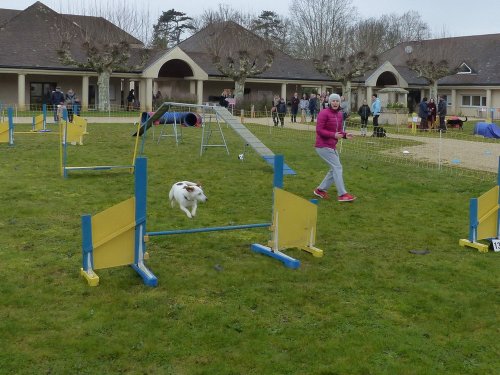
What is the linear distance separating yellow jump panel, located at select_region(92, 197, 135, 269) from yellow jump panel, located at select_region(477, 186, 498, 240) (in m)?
4.30

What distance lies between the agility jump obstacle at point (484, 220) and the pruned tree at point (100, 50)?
32.5 m

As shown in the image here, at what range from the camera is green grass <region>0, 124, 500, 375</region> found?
15.4 feet

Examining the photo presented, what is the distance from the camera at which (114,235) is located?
20.2 ft

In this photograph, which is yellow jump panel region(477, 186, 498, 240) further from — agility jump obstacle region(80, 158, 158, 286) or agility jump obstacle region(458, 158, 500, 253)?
agility jump obstacle region(80, 158, 158, 286)

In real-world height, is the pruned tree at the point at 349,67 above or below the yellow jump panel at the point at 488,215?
above

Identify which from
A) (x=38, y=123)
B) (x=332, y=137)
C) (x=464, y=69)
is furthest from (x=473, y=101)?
(x=332, y=137)

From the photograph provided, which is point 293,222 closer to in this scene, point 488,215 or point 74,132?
point 488,215

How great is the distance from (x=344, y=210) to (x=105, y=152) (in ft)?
30.8

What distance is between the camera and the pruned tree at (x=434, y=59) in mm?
42938

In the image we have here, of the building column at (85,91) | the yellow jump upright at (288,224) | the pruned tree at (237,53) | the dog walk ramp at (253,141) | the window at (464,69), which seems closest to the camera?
the yellow jump upright at (288,224)

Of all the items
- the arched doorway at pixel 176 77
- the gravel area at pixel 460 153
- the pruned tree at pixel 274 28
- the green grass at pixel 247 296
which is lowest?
the green grass at pixel 247 296

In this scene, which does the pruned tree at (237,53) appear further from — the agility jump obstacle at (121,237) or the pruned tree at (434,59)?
the agility jump obstacle at (121,237)

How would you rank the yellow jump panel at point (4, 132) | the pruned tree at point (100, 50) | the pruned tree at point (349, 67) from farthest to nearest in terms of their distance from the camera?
the pruned tree at point (349, 67), the pruned tree at point (100, 50), the yellow jump panel at point (4, 132)

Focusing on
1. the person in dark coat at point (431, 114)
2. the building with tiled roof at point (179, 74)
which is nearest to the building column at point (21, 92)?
the building with tiled roof at point (179, 74)
